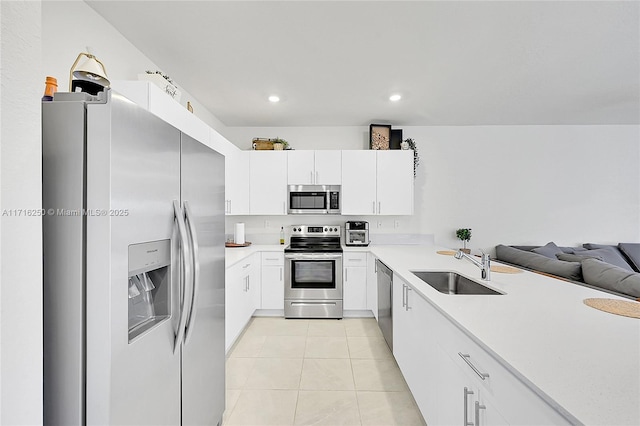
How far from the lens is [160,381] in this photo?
1090 mm

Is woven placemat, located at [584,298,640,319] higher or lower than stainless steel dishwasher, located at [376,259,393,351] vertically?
higher

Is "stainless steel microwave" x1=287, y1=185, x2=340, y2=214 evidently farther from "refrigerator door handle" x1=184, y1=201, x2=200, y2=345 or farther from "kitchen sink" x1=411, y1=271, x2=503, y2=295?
"refrigerator door handle" x1=184, y1=201, x2=200, y2=345

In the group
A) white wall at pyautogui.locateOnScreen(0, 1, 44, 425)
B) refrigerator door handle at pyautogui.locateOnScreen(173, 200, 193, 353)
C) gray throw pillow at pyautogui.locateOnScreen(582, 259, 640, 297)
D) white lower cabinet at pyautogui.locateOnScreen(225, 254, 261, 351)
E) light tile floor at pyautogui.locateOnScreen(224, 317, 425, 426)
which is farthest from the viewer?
white lower cabinet at pyautogui.locateOnScreen(225, 254, 261, 351)

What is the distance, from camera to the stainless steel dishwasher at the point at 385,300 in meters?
2.53

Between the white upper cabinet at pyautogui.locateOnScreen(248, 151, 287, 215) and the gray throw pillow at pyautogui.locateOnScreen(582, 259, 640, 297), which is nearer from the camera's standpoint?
the gray throw pillow at pyautogui.locateOnScreen(582, 259, 640, 297)

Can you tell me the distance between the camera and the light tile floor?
1927mm

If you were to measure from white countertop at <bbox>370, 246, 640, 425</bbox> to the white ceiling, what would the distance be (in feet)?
5.62

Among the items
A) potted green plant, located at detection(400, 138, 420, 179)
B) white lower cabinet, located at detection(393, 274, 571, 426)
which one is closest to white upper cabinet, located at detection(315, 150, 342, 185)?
potted green plant, located at detection(400, 138, 420, 179)

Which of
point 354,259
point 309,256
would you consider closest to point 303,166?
point 309,256

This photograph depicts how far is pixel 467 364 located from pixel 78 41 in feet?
8.61

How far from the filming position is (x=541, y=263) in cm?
284

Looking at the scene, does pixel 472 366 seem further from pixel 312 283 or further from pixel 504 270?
pixel 312 283

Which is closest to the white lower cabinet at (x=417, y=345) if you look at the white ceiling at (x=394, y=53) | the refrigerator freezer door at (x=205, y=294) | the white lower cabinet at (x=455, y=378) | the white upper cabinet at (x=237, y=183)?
the white lower cabinet at (x=455, y=378)

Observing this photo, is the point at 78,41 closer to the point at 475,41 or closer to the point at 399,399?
the point at 475,41
